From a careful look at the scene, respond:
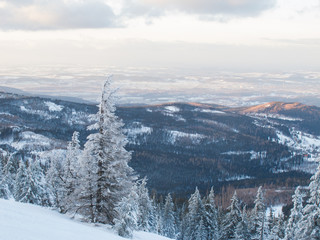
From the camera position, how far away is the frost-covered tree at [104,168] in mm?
22312

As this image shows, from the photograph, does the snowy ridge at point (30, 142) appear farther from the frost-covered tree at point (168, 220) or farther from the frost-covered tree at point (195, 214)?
the frost-covered tree at point (195, 214)

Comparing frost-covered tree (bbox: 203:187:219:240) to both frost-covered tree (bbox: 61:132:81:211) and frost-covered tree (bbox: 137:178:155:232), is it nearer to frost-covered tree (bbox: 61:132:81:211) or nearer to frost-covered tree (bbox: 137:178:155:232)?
frost-covered tree (bbox: 137:178:155:232)

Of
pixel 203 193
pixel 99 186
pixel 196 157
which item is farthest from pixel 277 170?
pixel 99 186

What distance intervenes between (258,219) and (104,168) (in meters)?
33.5

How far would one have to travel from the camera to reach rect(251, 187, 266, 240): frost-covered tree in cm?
4562

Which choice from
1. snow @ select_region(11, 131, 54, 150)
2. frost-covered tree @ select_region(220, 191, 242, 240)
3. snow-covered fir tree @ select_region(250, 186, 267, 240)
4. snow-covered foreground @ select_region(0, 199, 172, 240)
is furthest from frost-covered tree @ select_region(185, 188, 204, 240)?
snow @ select_region(11, 131, 54, 150)

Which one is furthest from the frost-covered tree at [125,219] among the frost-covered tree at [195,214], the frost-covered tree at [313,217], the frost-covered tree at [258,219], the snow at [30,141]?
the snow at [30,141]

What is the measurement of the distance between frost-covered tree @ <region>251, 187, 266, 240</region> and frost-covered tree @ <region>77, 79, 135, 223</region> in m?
29.5

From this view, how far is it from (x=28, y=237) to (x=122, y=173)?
1082 cm

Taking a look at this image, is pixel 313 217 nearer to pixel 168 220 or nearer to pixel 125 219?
pixel 125 219

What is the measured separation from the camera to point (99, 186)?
2294 centimetres

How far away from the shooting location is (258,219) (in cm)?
4659

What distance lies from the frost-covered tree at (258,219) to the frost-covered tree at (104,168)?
29.5 m

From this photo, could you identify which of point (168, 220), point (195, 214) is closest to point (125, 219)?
point (195, 214)
